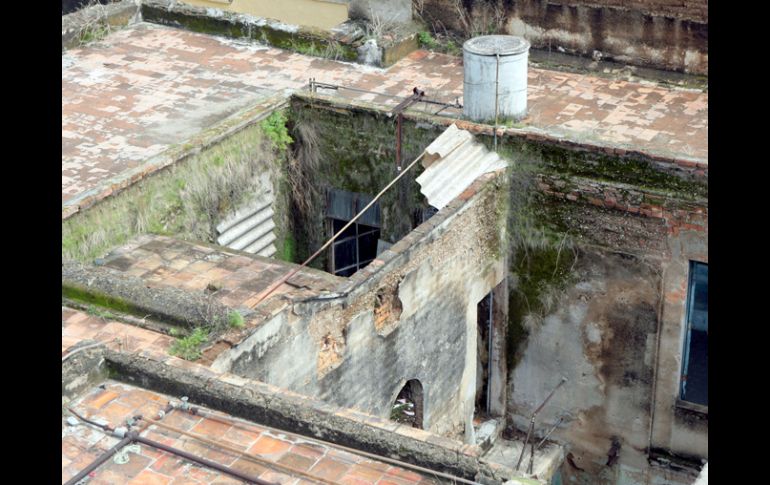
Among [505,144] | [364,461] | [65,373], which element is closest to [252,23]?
[505,144]

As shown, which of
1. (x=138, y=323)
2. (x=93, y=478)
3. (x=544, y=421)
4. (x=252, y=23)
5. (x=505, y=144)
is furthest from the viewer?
(x=252, y=23)

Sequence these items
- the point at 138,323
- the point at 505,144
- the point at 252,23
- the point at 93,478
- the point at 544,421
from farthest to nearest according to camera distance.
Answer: the point at 252,23 → the point at 544,421 → the point at 505,144 → the point at 138,323 → the point at 93,478

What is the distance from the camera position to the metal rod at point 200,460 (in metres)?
8.14

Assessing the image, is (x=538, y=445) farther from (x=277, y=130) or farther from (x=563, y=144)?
(x=277, y=130)

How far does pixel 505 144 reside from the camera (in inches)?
544

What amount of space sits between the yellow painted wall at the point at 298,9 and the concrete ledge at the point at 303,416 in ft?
37.6

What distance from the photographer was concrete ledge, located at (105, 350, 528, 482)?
8.10m

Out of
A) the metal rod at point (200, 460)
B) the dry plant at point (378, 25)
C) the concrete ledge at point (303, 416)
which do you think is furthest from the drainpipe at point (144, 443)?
the dry plant at point (378, 25)

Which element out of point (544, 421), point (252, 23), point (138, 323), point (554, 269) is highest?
point (252, 23)

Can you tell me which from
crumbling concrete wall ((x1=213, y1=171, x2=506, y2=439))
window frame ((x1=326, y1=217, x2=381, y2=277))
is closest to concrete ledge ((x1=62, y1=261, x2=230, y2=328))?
crumbling concrete wall ((x1=213, y1=171, x2=506, y2=439))

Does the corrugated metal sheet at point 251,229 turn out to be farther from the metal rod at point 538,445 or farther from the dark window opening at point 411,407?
the metal rod at point 538,445

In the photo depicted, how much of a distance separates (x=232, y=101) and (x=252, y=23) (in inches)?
85.3

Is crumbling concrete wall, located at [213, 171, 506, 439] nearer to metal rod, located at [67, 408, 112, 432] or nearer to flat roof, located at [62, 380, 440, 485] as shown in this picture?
flat roof, located at [62, 380, 440, 485]

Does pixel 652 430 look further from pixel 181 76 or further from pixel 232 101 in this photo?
pixel 181 76
